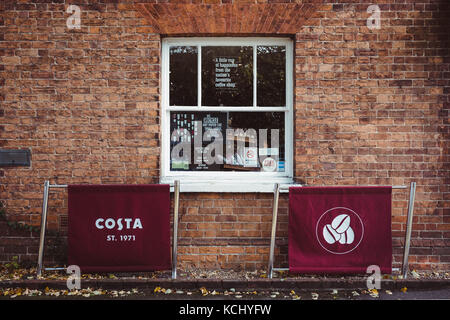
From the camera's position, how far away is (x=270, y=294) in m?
4.51

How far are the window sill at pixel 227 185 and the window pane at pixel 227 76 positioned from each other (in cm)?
104

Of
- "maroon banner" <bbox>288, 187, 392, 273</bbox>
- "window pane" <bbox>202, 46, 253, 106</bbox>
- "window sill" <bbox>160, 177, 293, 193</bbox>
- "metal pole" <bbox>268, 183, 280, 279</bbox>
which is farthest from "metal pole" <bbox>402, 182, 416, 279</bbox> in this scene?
"window pane" <bbox>202, 46, 253, 106</bbox>

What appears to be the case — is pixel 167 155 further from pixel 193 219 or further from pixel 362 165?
pixel 362 165

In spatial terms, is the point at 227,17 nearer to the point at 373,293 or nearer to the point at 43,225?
the point at 43,225

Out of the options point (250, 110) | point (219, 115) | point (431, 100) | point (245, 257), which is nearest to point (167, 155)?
point (219, 115)

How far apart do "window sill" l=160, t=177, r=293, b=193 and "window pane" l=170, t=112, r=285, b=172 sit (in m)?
0.20

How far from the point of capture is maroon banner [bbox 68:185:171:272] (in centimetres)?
468

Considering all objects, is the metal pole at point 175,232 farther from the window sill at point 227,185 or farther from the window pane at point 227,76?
the window pane at point 227,76

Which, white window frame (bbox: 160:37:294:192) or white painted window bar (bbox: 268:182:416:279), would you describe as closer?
white painted window bar (bbox: 268:182:416:279)

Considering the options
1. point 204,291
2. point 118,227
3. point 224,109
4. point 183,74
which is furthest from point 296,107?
point 118,227

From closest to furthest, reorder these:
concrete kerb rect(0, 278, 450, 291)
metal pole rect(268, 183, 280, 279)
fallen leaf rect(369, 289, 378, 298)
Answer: fallen leaf rect(369, 289, 378, 298)
concrete kerb rect(0, 278, 450, 291)
metal pole rect(268, 183, 280, 279)

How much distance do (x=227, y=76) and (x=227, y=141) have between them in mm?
868

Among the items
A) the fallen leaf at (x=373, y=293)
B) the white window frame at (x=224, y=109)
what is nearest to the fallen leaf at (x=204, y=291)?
the white window frame at (x=224, y=109)

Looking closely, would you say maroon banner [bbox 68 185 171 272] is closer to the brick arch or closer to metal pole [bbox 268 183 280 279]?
metal pole [bbox 268 183 280 279]
